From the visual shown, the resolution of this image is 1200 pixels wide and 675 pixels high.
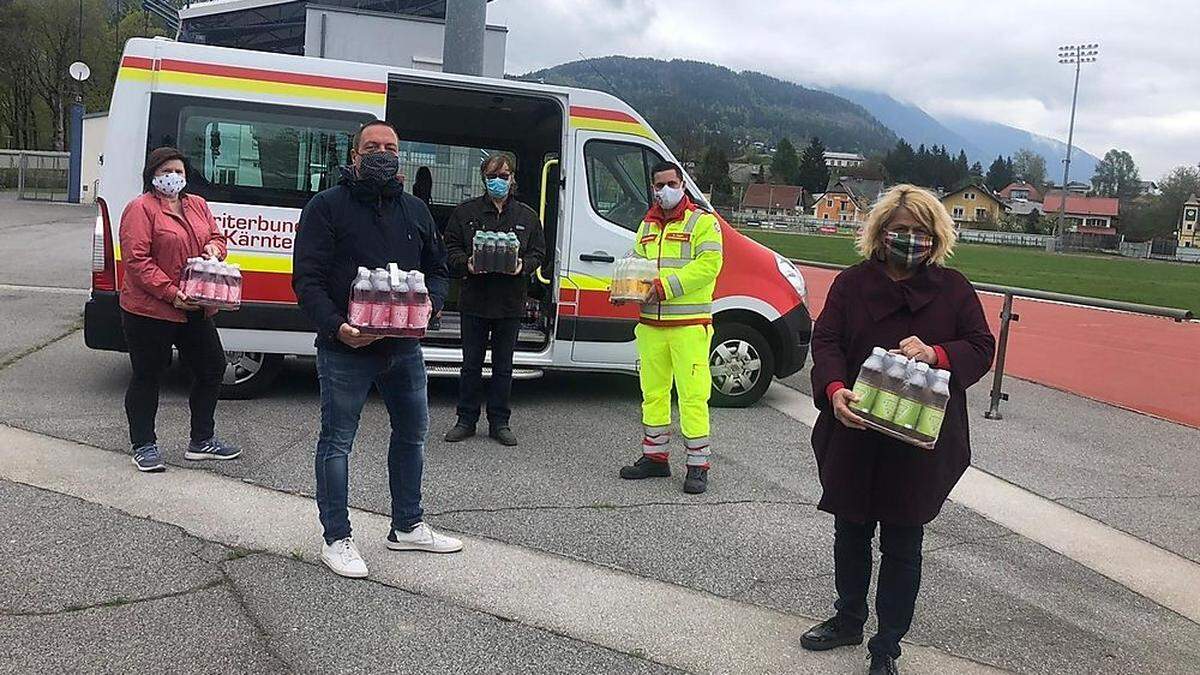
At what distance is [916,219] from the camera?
3490 millimetres

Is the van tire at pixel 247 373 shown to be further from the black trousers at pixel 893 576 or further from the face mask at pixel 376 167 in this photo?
the black trousers at pixel 893 576

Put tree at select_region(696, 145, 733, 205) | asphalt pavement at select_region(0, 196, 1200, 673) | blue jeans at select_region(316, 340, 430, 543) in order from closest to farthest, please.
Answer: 1. asphalt pavement at select_region(0, 196, 1200, 673)
2. blue jeans at select_region(316, 340, 430, 543)
3. tree at select_region(696, 145, 733, 205)

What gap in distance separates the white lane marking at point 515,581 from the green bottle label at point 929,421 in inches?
41.4

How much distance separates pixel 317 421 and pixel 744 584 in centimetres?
371

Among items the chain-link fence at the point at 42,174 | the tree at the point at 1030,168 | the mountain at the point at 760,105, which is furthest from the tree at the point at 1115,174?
the chain-link fence at the point at 42,174

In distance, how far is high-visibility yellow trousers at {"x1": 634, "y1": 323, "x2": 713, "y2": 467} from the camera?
584 centimetres

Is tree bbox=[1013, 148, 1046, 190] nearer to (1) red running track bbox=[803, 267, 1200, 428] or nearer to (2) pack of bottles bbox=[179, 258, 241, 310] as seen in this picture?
(1) red running track bbox=[803, 267, 1200, 428]

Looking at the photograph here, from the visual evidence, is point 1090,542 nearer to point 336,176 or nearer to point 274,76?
point 336,176

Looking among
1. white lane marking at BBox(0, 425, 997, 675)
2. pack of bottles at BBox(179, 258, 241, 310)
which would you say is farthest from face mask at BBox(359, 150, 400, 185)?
pack of bottles at BBox(179, 258, 241, 310)

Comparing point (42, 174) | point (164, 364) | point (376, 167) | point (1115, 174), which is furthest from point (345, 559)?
point (1115, 174)

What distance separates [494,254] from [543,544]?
7.53 feet

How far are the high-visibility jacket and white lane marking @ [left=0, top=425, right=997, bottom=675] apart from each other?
5.69ft

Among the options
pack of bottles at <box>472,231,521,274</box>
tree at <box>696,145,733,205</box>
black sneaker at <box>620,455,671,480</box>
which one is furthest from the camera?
tree at <box>696,145,733,205</box>

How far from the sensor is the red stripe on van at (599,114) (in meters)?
7.70
